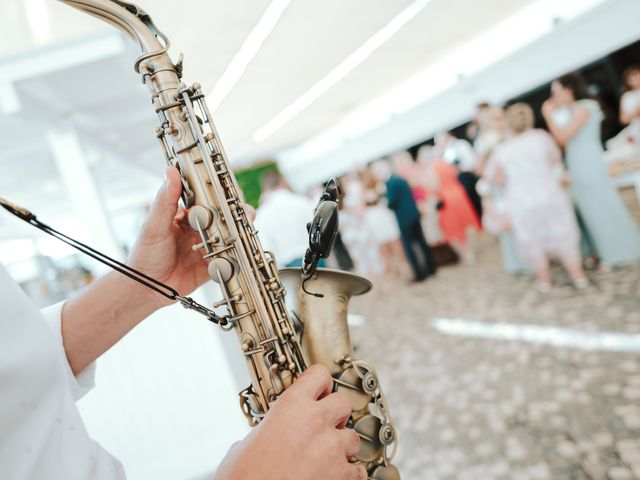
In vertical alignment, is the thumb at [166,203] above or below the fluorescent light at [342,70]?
below

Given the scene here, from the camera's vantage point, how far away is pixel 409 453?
2.38m

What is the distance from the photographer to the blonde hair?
3.59m

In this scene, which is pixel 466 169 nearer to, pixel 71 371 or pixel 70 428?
pixel 71 371

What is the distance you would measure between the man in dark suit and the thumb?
187 inches

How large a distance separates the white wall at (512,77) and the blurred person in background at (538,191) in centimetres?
433

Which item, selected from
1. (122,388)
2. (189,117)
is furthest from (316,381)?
(122,388)

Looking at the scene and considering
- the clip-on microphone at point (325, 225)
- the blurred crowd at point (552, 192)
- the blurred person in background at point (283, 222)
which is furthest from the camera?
the blurred person in background at point (283, 222)

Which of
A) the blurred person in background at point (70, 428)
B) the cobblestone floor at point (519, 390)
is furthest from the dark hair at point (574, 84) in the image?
the blurred person in background at point (70, 428)

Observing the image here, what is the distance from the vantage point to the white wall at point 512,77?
6.61 m

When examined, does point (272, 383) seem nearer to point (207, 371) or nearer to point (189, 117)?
point (189, 117)

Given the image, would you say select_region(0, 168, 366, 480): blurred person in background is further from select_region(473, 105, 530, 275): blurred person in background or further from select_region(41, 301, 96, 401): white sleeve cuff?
select_region(473, 105, 530, 275): blurred person in background

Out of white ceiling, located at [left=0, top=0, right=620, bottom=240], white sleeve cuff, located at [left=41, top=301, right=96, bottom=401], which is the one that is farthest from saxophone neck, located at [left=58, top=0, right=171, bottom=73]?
white ceiling, located at [left=0, top=0, right=620, bottom=240]

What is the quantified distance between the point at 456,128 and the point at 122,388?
970 cm

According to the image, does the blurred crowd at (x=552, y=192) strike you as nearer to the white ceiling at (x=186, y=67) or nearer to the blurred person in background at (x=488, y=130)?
the blurred person in background at (x=488, y=130)
